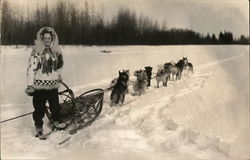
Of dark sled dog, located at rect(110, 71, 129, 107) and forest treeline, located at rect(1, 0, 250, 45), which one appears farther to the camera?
dark sled dog, located at rect(110, 71, 129, 107)

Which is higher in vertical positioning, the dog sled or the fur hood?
the fur hood

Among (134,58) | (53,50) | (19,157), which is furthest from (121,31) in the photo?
(19,157)

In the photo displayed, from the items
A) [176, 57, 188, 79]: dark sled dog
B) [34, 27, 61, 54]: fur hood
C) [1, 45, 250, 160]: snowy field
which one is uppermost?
[34, 27, 61, 54]: fur hood

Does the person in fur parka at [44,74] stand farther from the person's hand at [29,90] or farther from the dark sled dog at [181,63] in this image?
the dark sled dog at [181,63]

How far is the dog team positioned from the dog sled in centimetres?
6

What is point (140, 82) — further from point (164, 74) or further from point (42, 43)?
point (42, 43)

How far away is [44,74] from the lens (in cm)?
153

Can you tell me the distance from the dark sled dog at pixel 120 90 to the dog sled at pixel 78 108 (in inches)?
1.7

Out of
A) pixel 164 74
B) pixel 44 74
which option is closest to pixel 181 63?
pixel 164 74

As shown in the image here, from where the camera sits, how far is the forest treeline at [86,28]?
1524 millimetres

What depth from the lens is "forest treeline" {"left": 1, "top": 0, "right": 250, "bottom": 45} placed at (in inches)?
60.0

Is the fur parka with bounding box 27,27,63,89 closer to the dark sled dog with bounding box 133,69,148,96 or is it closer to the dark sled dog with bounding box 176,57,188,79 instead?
the dark sled dog with bounding box 133,69,148,96

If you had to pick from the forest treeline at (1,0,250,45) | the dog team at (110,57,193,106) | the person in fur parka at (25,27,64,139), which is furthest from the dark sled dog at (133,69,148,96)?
the person in fur parka at (25,27,64,139)

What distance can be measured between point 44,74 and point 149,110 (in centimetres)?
45
